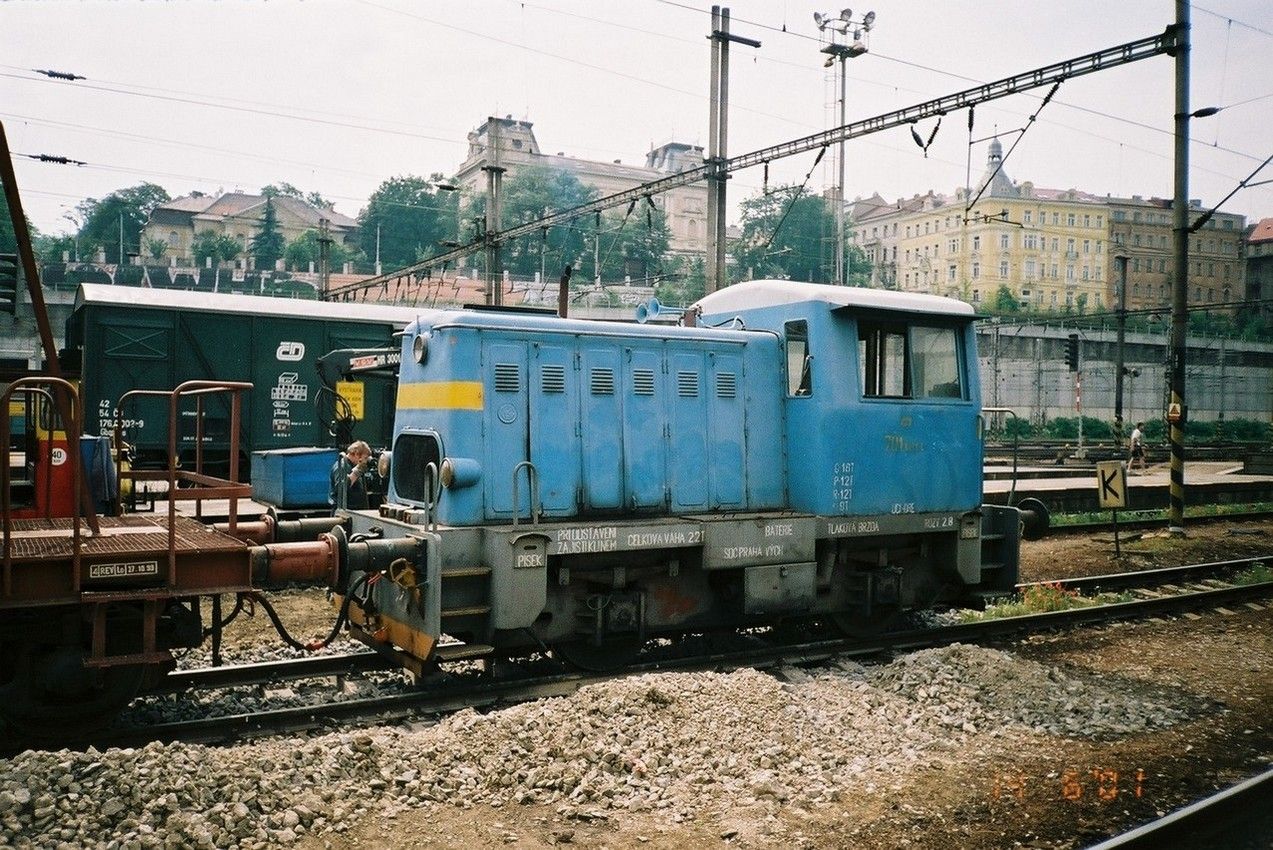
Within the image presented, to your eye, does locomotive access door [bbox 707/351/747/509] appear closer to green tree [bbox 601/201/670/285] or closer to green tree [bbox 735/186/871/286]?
green tree [bbox 601/201/670/285]

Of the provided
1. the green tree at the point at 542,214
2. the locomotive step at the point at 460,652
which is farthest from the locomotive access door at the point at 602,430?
the green tree at the point at 542,214

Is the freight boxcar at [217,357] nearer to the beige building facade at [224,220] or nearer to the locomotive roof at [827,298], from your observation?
the locomotive roof at [827,298]

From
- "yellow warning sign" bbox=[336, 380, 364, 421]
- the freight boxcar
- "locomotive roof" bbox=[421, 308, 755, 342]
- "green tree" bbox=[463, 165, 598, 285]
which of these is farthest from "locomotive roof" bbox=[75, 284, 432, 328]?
"green tree" bbox=[463, 165, 598, 285]

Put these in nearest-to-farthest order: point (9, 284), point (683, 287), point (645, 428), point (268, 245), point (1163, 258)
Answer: point (645, 428)
point (9, 284)
point (683, 287)
point (268, 245)
point (1163, 258)

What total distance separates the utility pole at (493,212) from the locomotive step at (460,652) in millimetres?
16857

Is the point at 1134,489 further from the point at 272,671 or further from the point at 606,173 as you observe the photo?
the point at 606,173

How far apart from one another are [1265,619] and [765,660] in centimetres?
702

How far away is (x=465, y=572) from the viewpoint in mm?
6883

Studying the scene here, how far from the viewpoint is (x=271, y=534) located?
7.43 meters

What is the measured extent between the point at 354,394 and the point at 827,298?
1011cm

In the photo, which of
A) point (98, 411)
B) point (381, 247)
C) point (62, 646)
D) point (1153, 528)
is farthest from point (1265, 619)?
point (381, 247)

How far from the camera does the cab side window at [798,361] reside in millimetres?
8531

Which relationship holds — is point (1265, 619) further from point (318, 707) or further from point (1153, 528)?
point (318, 707)
